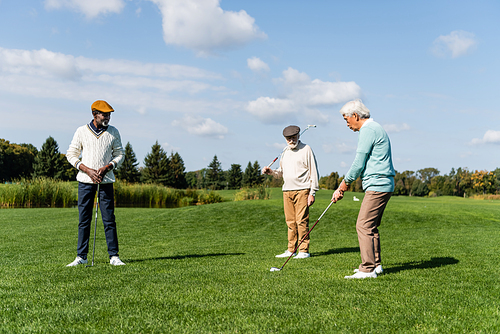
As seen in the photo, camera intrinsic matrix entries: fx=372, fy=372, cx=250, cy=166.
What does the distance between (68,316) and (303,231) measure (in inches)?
158

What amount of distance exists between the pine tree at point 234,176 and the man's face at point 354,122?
→ 60.2 meters

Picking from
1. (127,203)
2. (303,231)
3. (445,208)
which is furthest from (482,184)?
(303,231)

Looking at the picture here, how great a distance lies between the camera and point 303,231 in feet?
19.9

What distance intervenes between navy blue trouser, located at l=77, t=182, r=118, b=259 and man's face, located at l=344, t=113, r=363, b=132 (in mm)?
3240

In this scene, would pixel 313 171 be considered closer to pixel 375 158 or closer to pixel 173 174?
pixel 375 158

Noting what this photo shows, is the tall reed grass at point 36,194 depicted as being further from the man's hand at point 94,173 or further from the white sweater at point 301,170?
the white sweater at point 301,170

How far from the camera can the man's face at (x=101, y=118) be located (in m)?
5.05

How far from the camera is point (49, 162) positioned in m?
43.3

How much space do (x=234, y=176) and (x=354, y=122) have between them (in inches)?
2405

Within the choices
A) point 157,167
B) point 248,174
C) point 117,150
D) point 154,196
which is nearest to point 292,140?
point 117,150

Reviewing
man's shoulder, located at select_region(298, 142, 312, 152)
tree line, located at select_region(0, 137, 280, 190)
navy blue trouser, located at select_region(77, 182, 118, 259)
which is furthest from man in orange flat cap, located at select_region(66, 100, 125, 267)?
tree line, located at select_region(0, 137, 280, 190)

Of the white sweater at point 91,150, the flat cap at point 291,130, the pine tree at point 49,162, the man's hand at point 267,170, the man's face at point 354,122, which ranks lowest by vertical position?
the man's hand at point 267,170

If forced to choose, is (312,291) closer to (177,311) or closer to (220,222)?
(177,311)

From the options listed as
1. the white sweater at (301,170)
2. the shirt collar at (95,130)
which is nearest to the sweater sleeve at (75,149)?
the shirt collar at (95,130)
